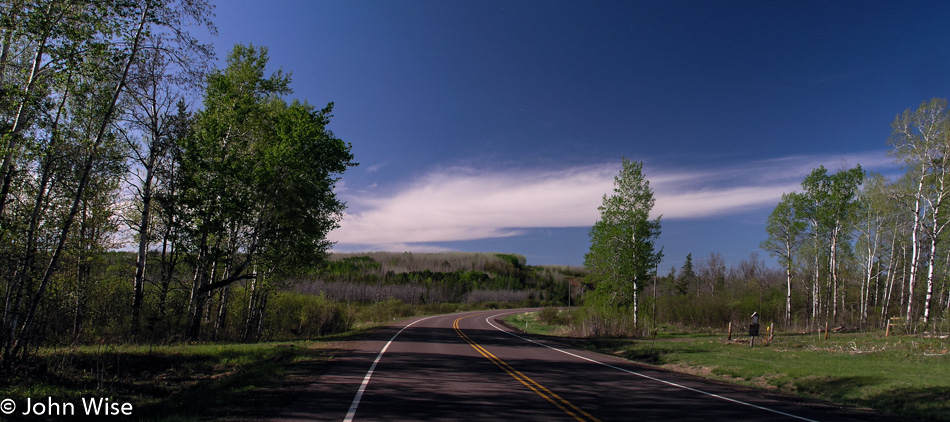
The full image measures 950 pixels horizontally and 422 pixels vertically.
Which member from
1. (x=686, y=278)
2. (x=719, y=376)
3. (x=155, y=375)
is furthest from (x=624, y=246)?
(x=686, y=278)

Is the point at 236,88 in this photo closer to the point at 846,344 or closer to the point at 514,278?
the point at 846,344

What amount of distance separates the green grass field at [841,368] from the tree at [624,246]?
24.0 ft

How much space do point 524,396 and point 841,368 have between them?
12.2 metres

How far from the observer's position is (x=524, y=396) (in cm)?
916

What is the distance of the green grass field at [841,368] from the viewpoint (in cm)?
1058

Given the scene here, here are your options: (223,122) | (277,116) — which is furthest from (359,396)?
(277,116)

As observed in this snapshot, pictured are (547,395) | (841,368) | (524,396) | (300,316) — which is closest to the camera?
(524,396)

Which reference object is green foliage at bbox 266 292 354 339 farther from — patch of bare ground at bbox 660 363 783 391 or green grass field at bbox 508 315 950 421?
patch of bare ground at bbox 660 363 783 391

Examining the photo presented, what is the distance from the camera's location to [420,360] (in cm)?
1455

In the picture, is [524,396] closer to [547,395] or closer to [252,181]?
[547,395]

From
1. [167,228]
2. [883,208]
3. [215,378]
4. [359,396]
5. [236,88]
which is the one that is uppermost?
[236,88]

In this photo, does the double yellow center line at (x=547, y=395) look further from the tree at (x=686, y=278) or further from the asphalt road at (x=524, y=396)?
the tree at (x=686, y=278)

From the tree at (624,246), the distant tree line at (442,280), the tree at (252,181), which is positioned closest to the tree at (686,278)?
the distant tree line at (442,280)

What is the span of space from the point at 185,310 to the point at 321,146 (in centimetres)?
1005
